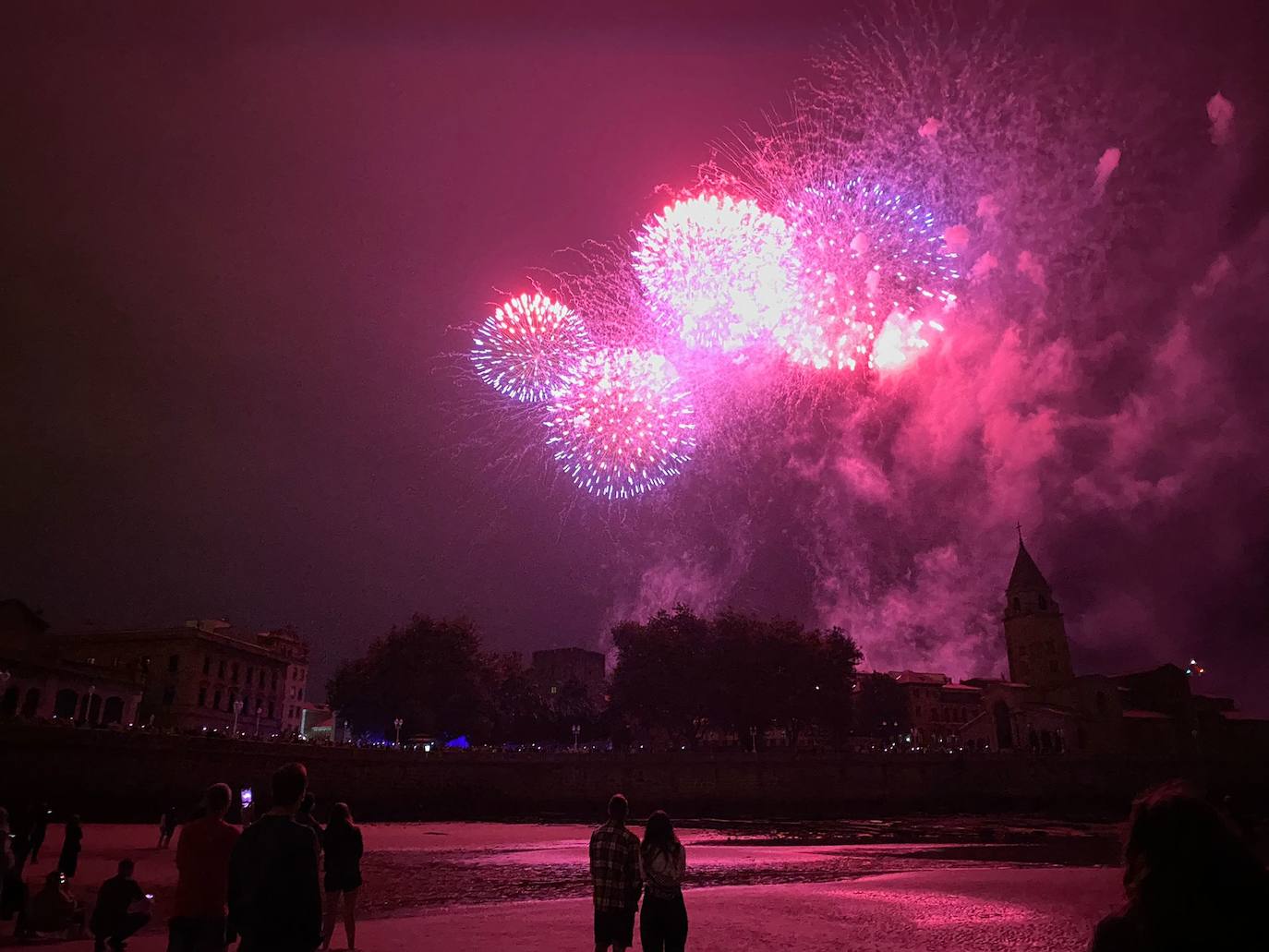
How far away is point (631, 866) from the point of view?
8.10 meters

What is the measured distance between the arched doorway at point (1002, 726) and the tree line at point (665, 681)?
19.6m

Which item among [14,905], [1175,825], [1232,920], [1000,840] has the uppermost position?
[1175,825]

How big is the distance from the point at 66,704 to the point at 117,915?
52514 mm

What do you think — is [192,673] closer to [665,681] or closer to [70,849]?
[665,681]

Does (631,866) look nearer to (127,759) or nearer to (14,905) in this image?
(14,905)

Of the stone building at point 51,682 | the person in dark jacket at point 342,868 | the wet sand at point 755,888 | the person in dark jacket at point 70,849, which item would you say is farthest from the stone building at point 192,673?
the person in dark jacket at point 342,868

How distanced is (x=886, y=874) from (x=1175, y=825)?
23634 millimetres

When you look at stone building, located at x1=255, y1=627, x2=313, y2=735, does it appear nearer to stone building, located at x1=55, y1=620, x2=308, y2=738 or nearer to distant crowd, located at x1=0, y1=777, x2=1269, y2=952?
stone building, located at x1=55, y1=620, x2=308, y2=738

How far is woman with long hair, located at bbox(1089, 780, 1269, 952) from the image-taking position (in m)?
2.59

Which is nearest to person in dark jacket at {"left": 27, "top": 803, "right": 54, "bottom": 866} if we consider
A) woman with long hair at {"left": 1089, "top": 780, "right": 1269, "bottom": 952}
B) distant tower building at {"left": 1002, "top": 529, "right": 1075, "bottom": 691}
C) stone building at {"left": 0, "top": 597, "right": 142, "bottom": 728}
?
woman with long hair at {"left": 1089, "top": 780, "right": 1269, "bottom": 952}

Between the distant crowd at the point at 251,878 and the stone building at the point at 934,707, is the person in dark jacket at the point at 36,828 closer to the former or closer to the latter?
the distant crowd at the point at 251,878

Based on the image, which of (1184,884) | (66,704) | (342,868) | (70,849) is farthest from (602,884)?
(66,704)

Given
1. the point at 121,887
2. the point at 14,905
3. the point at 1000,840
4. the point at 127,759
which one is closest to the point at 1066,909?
the point at 121,887

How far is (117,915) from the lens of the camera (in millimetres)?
10820
